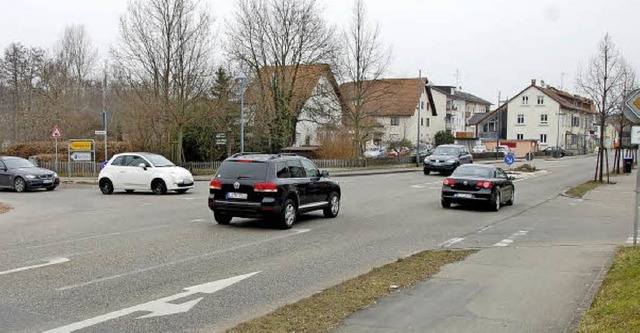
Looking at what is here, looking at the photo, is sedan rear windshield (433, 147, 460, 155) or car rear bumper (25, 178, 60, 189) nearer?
car rear bumper (25, 178, 60, 189)

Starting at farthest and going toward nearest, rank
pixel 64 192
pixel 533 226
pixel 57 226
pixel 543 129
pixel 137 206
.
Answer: pixel 543 129
pixel 64 192
pixel 137 206
pixel 533 226
pixel 57 226

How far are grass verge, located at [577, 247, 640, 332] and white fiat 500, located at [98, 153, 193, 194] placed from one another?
17.0m

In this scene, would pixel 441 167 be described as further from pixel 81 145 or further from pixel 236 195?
pixel 236 195

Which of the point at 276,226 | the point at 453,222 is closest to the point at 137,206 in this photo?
the point at 276,226

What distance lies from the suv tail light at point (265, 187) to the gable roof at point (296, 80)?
30932 mm

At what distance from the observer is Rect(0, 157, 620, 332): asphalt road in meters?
6.64

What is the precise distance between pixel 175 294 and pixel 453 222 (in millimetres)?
10011

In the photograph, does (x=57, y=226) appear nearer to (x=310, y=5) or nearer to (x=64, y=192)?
(x=64, y=192)

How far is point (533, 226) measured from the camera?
50.6ft

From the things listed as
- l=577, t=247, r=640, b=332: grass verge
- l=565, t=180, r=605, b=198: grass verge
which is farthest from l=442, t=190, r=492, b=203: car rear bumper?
l=577, t=247, r=640, b=332: grass verge

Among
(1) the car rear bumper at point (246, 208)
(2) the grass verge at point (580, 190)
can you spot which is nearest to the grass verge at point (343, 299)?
(1) the car rear bumper at point (246, 208)

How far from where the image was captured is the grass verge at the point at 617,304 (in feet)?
18.7

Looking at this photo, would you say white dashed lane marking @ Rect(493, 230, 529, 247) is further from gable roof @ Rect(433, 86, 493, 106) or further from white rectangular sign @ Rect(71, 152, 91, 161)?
gable roof @ Rect(433, 86, 493, 106)

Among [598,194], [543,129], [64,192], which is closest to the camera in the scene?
[64,192]
